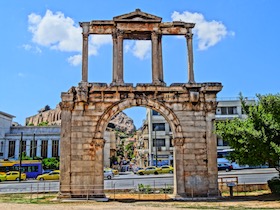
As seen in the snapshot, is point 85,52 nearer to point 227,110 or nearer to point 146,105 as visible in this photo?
point 146,105

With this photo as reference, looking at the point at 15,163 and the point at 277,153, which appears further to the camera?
the point at 15,163

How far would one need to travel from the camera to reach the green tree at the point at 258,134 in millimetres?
17984

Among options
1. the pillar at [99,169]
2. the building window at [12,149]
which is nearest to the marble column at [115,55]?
the pillar at [99,169]

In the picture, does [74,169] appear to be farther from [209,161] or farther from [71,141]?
[209,161]

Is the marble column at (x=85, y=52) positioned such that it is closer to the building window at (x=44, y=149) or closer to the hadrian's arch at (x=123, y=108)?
the hadrian's arch at (x=123, y=108)

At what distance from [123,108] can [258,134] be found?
763 centimetres

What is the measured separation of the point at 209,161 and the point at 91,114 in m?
7.37

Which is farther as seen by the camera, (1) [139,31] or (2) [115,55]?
(1) [139,31]

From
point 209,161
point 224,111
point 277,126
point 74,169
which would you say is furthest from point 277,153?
point 224,111

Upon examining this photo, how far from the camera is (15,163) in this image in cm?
4550

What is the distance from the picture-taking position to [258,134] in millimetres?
18047

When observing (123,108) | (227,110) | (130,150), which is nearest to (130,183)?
(123,108)

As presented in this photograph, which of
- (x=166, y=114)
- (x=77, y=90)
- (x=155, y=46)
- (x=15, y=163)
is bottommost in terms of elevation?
(x=15, y=163)

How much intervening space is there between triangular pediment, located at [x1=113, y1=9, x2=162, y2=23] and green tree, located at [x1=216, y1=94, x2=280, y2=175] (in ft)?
24.7
